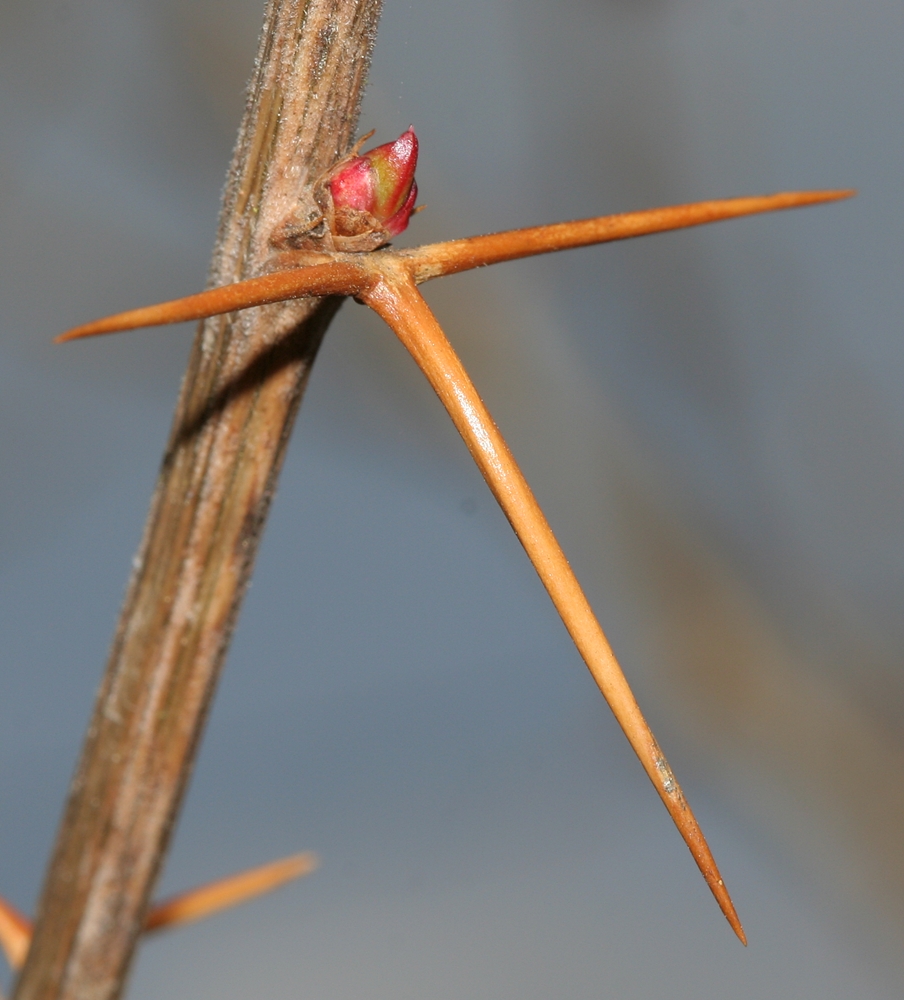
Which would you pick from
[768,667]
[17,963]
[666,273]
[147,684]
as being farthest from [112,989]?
[666,273]

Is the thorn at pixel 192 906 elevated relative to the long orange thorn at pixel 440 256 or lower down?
lower down

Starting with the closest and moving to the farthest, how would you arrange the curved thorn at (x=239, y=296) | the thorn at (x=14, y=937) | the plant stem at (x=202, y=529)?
the curved thorn at (x=239, y=296) < the plant stem at (x=202, y=529) < the thorn at (x=14, y=937)

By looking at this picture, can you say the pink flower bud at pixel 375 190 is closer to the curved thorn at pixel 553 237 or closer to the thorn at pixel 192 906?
the curved thorn at pixel 553 237

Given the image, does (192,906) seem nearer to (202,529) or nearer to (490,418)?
(202,529)

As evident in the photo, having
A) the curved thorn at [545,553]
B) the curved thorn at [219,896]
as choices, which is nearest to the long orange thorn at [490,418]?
the curved thorn at [545,553]

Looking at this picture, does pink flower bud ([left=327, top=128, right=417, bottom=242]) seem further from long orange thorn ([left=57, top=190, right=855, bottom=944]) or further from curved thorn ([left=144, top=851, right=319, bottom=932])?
curved thorn ([left=144, top=851, right=319, bottom=932])

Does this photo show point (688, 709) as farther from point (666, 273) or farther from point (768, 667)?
point (666, 273)

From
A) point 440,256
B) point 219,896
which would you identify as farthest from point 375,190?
point 219,896

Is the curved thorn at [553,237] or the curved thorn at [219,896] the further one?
the curved thorn at [219,896]
